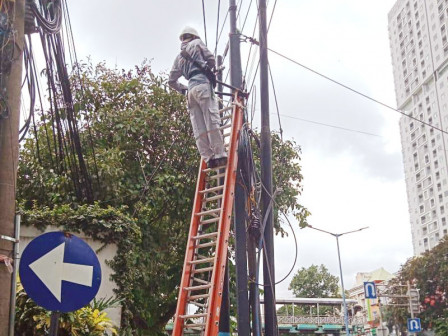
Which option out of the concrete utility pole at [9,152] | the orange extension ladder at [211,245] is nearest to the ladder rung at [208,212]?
the orange extension ladder at [211,245]

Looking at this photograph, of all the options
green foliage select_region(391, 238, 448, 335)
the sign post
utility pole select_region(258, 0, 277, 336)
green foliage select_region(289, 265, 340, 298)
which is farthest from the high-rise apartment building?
the sign post

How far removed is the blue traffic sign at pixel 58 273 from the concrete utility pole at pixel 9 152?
0.98 feet

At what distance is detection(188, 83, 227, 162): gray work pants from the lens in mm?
6332

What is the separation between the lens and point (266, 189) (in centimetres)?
696

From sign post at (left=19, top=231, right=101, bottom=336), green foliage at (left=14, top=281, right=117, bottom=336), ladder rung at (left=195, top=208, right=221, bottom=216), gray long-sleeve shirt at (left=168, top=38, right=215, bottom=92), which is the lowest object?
green foliage at (left=14, top=281, right=117, bottom=336)

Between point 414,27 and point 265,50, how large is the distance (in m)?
92.1

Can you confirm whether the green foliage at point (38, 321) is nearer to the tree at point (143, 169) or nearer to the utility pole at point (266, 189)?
the utility pole at point (266, 189)

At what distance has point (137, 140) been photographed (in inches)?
546

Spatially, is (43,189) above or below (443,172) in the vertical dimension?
below

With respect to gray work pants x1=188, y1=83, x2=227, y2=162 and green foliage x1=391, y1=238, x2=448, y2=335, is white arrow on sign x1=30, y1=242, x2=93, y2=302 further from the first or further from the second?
green foliage x1=391, y1=238, x2=448, y2=335

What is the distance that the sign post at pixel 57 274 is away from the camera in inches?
158

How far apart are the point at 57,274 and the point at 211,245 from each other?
2.25m

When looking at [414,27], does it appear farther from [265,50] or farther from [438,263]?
[265,50]

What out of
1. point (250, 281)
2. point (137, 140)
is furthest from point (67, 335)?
point (137, 140)
